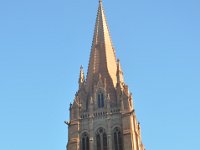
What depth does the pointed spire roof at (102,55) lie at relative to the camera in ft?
187

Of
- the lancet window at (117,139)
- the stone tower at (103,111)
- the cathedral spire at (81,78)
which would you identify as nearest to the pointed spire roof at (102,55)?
the stone tower at (103,111)

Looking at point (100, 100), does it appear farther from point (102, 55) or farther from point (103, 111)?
point (102, 55)

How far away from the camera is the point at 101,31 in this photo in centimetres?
6275

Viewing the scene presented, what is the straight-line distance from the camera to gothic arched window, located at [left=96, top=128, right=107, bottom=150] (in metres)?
49.3

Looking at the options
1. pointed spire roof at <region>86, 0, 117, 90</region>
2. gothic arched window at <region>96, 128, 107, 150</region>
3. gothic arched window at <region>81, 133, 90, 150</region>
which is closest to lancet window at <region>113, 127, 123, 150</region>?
gothic arched window at <region>96, 128, 107, 150</region>

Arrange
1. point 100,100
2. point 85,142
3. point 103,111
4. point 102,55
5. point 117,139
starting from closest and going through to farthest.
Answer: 1. point 117,139
2. point 85,142
3. point 103,111
4. point 100,100
5. point 102,55

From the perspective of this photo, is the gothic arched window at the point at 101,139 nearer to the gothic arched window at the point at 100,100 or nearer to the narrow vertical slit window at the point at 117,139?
the narrow vertical slit window at the point at 117,139

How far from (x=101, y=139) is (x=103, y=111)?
13.1 ft

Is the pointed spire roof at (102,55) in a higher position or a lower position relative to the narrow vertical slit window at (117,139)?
higher

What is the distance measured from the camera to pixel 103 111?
52219 mm

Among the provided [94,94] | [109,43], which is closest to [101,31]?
[109,43]

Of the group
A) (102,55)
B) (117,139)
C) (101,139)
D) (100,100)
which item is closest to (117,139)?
(117,139)

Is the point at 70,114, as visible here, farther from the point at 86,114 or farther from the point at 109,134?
the point at 109,134

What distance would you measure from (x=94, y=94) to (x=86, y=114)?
335 cm
